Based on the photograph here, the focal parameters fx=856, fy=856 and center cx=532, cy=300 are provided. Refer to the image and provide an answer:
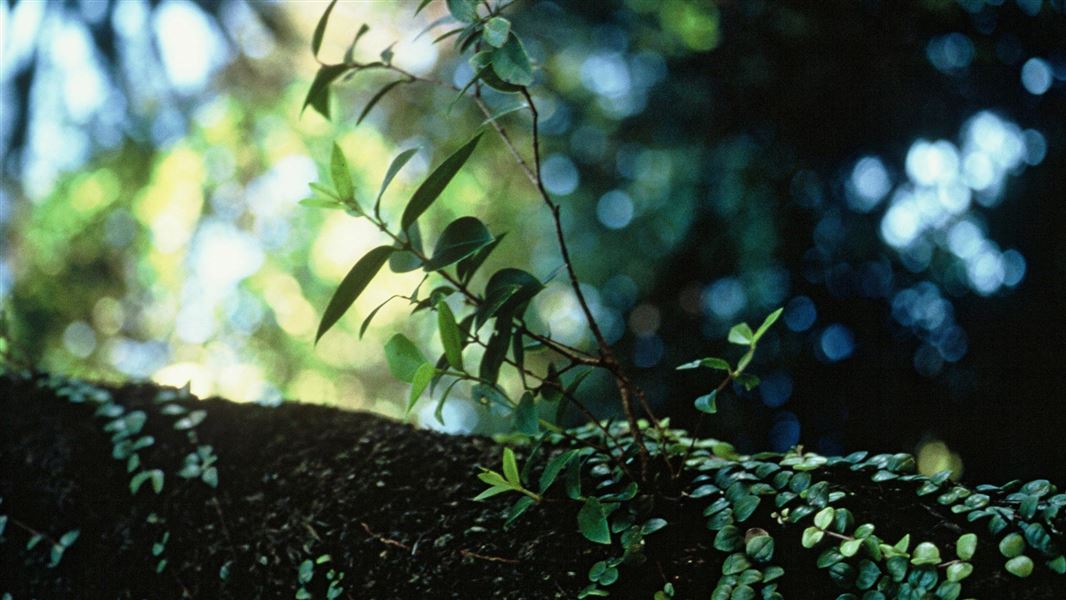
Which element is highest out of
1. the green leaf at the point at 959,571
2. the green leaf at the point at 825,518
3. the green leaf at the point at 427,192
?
the green leaf at the point at 427,192

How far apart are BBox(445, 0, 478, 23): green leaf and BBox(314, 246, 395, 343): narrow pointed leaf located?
0.90 feet

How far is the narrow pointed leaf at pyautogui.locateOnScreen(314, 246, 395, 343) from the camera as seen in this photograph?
931 millimetres

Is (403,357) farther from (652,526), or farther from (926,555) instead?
(926,555)

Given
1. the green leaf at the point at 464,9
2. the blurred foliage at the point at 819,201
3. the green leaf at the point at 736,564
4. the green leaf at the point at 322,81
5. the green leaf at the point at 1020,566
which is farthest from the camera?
the blurred foliage at the point at 819,201

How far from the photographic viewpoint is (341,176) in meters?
0.96

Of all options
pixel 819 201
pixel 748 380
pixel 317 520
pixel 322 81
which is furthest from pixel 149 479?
pixel 819 201

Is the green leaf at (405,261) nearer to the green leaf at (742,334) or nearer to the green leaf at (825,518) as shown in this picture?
the green leaf at (742,334)

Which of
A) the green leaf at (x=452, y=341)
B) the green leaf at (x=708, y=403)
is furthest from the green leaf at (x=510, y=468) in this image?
the green leaf at (x=708, y=403)

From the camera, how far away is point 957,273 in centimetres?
295

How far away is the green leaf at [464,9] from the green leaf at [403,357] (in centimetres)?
36

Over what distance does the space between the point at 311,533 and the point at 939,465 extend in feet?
8.85

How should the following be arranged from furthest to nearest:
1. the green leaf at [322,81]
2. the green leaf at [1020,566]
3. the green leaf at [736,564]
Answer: the green leaf at [322,81] → the green leaf at [736,564] → the green leaf at [1020,566]

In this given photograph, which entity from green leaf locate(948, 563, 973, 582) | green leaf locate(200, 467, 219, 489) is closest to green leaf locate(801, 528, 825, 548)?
green leaf locate(948, 563, 973, 582)

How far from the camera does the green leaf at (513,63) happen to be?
3.02 ft
